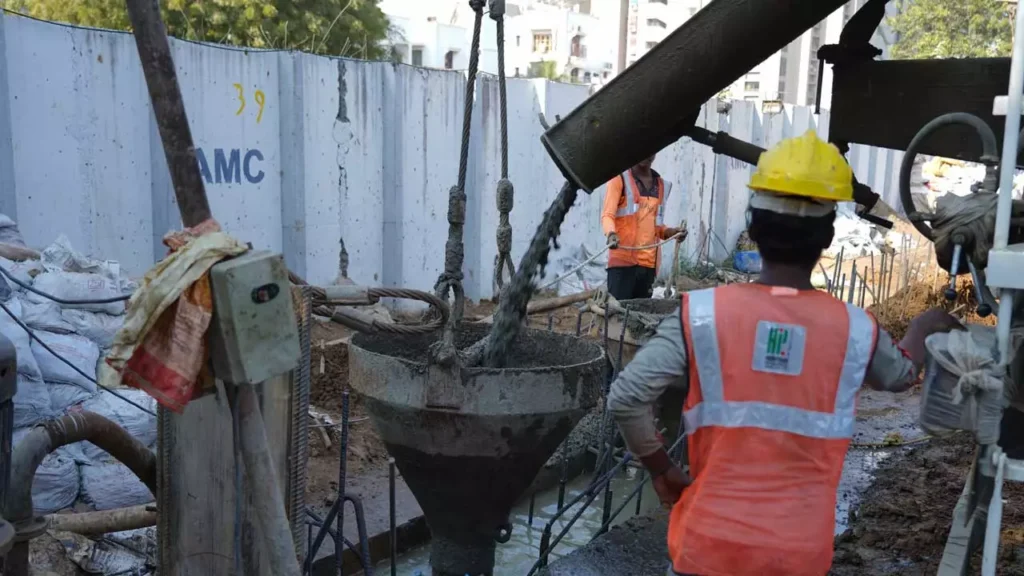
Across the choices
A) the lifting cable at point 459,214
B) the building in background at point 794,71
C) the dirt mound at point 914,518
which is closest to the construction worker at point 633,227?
the dirt mound at point 914,518

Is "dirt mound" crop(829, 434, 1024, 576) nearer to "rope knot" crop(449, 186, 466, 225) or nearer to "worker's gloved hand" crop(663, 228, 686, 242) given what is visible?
"worker's gloved hand" crop(663, 228, 686, 242)

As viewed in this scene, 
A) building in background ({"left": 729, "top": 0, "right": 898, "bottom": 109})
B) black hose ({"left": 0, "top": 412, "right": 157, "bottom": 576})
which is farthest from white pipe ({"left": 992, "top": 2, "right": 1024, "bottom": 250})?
building in background ({"left": 729, "top": 0, "right": 898, "bottom": 109})

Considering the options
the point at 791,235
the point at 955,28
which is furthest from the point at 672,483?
Result: the point at 955,28

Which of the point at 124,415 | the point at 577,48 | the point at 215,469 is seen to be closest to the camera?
the point at 215,469

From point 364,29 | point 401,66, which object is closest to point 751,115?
point 401,66

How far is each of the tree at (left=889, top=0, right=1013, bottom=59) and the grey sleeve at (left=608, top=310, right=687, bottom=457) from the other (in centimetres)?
1858

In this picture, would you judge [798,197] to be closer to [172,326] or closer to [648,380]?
[648,380]

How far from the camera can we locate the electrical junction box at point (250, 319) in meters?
1.83

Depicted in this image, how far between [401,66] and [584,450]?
5.39 metres

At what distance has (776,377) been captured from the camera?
2.20 m

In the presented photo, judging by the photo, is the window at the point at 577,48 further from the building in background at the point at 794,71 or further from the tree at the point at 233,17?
the tree at the point at 233,17

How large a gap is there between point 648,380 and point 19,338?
4126mm

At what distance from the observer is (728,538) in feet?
7.30

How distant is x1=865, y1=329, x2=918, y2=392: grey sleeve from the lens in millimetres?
2287
